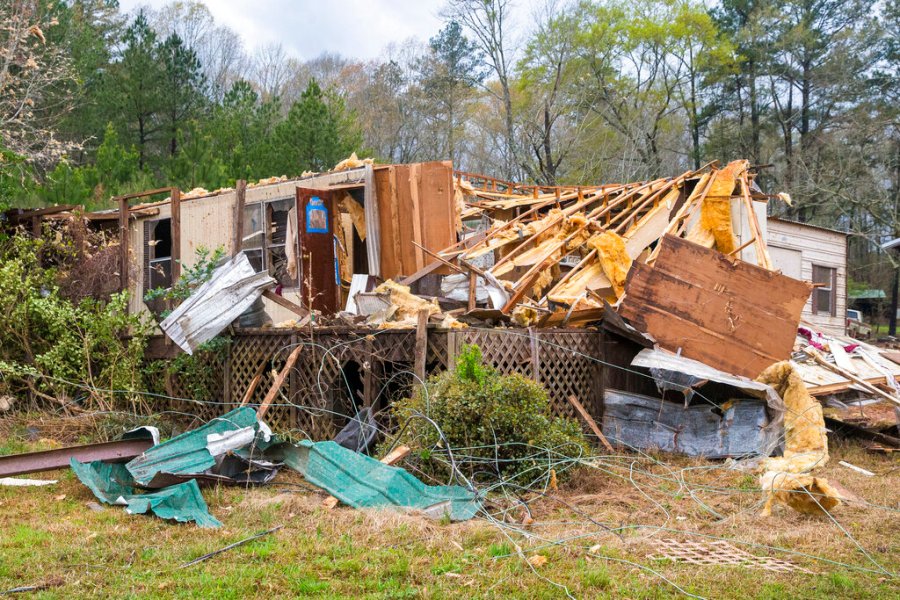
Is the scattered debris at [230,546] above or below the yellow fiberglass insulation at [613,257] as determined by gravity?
below

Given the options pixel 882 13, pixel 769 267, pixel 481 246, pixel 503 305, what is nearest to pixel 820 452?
pixel 769 267

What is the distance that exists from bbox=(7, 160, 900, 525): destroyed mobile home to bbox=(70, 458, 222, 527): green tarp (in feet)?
0.06

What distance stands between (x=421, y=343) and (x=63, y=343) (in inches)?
212

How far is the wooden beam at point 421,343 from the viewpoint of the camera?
8680mm

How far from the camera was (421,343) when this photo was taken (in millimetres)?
8758

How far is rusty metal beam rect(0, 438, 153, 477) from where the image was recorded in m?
7.27

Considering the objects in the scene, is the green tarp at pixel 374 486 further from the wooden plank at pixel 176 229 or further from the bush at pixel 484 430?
the wooden plank at pixel 176 229

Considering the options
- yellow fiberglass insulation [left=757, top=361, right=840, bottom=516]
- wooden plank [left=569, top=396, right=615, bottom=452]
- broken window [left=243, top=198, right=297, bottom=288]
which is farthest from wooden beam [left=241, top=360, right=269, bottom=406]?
yellow fiberglass insulation [left=757, top=361, right=840, bottom=516]

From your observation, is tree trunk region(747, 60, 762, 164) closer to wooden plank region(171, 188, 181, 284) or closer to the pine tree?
the pine tree

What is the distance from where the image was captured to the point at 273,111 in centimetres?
2352

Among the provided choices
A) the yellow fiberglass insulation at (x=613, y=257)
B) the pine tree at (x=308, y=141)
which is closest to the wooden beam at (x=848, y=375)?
the yellow fiberglass insulation at (x=613, y=257)

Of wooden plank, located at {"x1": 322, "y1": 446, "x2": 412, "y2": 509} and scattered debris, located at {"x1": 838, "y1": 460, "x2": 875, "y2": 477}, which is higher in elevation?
wooden plank, located at {"x1": 322, "y1": 446, "x2": 412, "y2": 509}

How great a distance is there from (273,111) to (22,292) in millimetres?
13413

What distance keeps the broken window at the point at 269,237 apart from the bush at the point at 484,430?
21.0 ft
